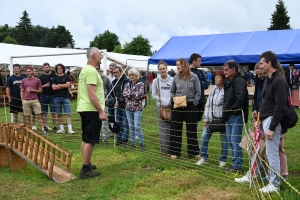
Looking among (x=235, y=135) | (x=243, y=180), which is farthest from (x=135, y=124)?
(x=243, y=180)

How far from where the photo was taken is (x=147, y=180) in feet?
15.5

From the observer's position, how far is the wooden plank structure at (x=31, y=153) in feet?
15.8

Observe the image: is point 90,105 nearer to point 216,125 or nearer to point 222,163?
point 216,125

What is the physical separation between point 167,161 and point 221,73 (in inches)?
67.4

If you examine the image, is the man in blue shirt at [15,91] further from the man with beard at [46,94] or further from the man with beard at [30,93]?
the man with beard at [46,94]

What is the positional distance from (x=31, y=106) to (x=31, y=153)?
3.69m

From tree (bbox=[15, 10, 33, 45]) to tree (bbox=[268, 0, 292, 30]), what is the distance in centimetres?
7018

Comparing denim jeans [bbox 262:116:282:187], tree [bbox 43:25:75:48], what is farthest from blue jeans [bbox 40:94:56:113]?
tree [bbox 43:25:75:48]

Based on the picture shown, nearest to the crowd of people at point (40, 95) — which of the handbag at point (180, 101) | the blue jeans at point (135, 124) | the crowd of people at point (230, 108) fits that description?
the blue jeans at point (135, 124)

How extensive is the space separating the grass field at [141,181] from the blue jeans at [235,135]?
0.24m

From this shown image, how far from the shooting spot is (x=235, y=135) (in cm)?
484

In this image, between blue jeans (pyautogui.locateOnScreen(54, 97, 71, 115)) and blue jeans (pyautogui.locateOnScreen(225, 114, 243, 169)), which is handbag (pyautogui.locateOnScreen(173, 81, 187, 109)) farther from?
blue jeans (pyautogui.locateOnScreen(54, 97, 71, 115))

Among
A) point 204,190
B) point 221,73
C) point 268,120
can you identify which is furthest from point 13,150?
point 268,120

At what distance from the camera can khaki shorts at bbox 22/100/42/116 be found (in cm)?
828
